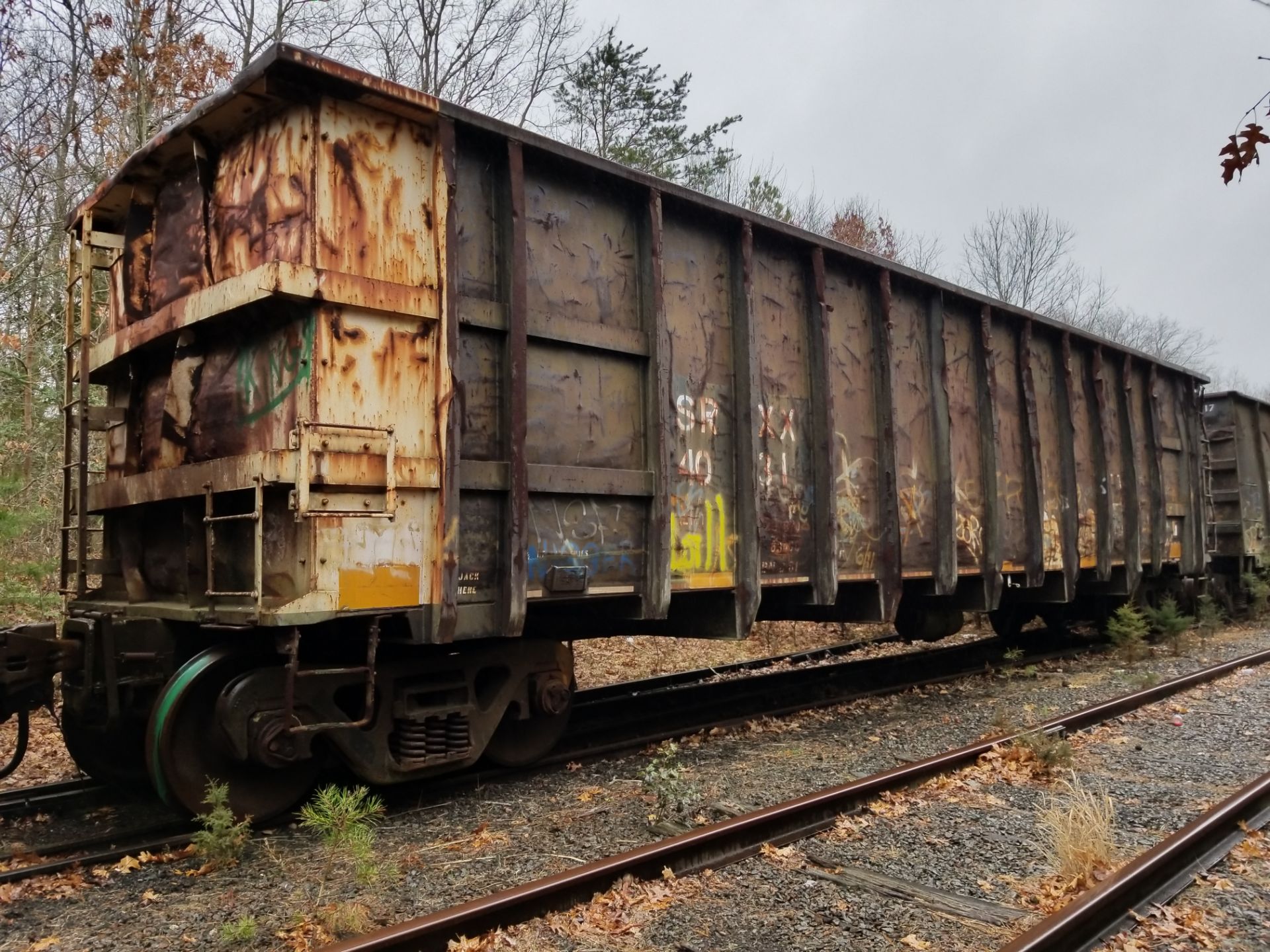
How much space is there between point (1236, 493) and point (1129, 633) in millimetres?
6147

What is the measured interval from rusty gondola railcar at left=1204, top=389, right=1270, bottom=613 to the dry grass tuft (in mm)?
12269

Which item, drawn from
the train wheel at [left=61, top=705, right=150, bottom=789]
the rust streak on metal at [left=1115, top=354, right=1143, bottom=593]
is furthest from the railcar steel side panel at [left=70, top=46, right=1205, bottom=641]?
the rust streak on metal at [left=1115, top=354, right=1143, bottom=593]

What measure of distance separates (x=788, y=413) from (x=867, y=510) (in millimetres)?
1178

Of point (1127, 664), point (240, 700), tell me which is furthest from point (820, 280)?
point (1127, 664)

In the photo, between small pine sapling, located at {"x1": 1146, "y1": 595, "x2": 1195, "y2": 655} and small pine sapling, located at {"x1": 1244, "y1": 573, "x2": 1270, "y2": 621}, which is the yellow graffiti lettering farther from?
small pine sapling, located at {"x1": 1244, "y1": 573, "x2": 1270, "y2": 621}

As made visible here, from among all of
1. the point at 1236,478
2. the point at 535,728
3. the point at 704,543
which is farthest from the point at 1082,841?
the point at 1236,478

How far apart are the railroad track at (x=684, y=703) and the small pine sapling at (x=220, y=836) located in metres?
0.39

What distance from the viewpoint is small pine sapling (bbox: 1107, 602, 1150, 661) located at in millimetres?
10562

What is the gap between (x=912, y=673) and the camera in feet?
32.6

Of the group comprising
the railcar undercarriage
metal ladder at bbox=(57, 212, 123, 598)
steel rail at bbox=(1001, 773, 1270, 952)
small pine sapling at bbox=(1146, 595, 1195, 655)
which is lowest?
A: steel rail at bbox=(1001, 773, 1270, 952)

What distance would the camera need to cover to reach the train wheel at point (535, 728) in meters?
5.60

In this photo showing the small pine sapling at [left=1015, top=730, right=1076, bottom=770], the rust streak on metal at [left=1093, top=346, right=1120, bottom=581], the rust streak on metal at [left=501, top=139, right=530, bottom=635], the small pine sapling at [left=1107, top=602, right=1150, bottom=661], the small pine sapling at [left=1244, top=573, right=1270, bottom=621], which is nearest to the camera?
the rust streak on metal at [left=501, top=139, right=530, bottom=635]

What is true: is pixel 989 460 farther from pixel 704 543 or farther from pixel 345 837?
pixel 345 837

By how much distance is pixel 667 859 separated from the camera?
3.99 m
